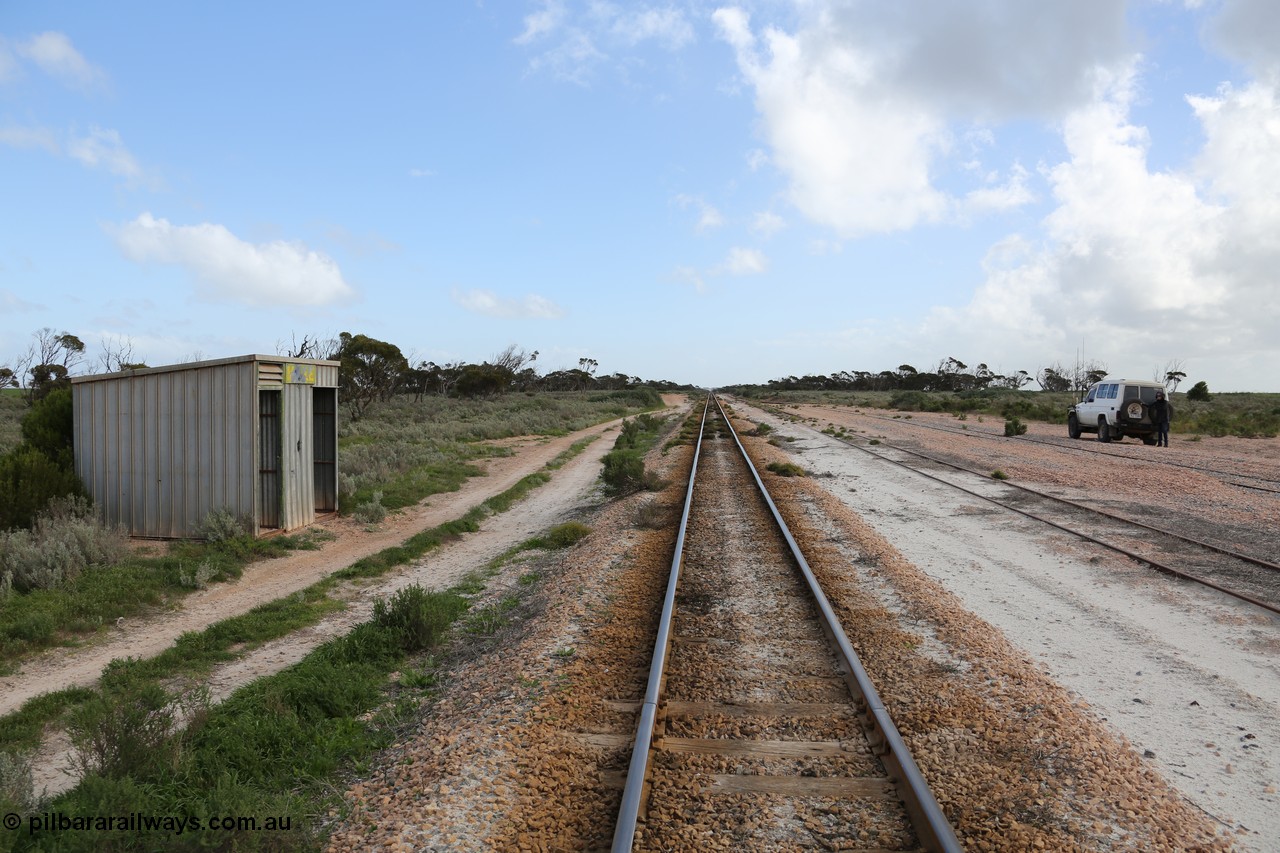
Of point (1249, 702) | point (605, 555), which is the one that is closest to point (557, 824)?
point (1249, 702)

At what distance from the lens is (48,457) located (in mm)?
13438

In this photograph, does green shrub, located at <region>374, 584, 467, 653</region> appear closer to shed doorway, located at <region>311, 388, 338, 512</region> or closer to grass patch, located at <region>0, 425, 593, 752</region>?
grass patch, located at <region>0, 425, 593, 752</region>

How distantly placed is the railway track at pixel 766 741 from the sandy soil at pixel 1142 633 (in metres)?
1.71

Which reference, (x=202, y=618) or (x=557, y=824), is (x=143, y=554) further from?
(x=557, y=824)

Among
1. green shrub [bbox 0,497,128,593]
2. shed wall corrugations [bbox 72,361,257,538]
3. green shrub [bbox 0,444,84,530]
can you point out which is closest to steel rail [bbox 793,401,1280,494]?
shed wall corrugations [bbox 72,361,257,538]

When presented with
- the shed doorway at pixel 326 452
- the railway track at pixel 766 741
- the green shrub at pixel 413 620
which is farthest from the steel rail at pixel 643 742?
the shed doorway at pixel 326 452

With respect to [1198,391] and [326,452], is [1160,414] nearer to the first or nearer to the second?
[326,452]

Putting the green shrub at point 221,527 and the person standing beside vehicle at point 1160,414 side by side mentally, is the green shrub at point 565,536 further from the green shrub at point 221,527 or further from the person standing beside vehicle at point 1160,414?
the person standing beside vehicle at point 1160,414

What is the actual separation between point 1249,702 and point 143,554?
13494 millimetres

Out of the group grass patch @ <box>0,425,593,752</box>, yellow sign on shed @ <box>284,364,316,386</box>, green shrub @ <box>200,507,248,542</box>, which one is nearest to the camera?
grass patch @ <box>0,425,593,752</box>

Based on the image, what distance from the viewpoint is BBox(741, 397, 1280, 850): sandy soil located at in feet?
15.8

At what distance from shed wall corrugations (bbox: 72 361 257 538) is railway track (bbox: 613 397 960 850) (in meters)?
8.40

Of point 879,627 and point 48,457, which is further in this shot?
point 48,457

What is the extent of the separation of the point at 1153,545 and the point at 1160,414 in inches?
845
